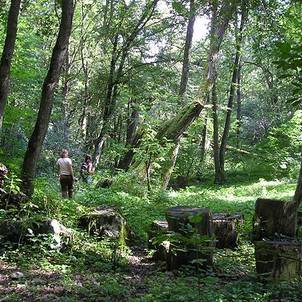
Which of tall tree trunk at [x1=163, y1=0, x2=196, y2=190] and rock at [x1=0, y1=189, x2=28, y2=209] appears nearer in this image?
rock at [x1=0, y1=189, x2=28, y2=209]

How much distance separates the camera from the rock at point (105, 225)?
870 centimetres

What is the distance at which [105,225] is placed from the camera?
877 cm

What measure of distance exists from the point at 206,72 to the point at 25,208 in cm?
1145

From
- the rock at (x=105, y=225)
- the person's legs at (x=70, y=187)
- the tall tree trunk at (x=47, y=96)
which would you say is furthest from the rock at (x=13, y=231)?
the person's legs at (x=70, y=187)

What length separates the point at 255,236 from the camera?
908cm

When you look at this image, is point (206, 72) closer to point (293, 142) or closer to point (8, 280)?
point (293, 142)

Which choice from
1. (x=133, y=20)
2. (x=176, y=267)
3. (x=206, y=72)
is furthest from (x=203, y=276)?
(x=133, y=20)

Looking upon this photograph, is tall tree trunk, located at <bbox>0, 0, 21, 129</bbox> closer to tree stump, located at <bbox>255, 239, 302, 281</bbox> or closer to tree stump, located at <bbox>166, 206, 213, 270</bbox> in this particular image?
tree stump, located at <bbox>166, 206, 213, 270</bbox>

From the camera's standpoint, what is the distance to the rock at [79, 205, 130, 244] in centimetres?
870

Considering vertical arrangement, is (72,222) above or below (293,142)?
below

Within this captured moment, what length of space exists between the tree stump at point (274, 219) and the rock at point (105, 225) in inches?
107

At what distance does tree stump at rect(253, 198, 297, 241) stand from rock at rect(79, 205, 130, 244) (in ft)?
8.94

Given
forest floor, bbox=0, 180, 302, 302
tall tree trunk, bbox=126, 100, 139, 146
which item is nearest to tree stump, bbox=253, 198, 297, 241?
forest floor, bbox=0, 180, 302, 302

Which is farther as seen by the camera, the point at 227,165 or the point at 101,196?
the point at 227,165
